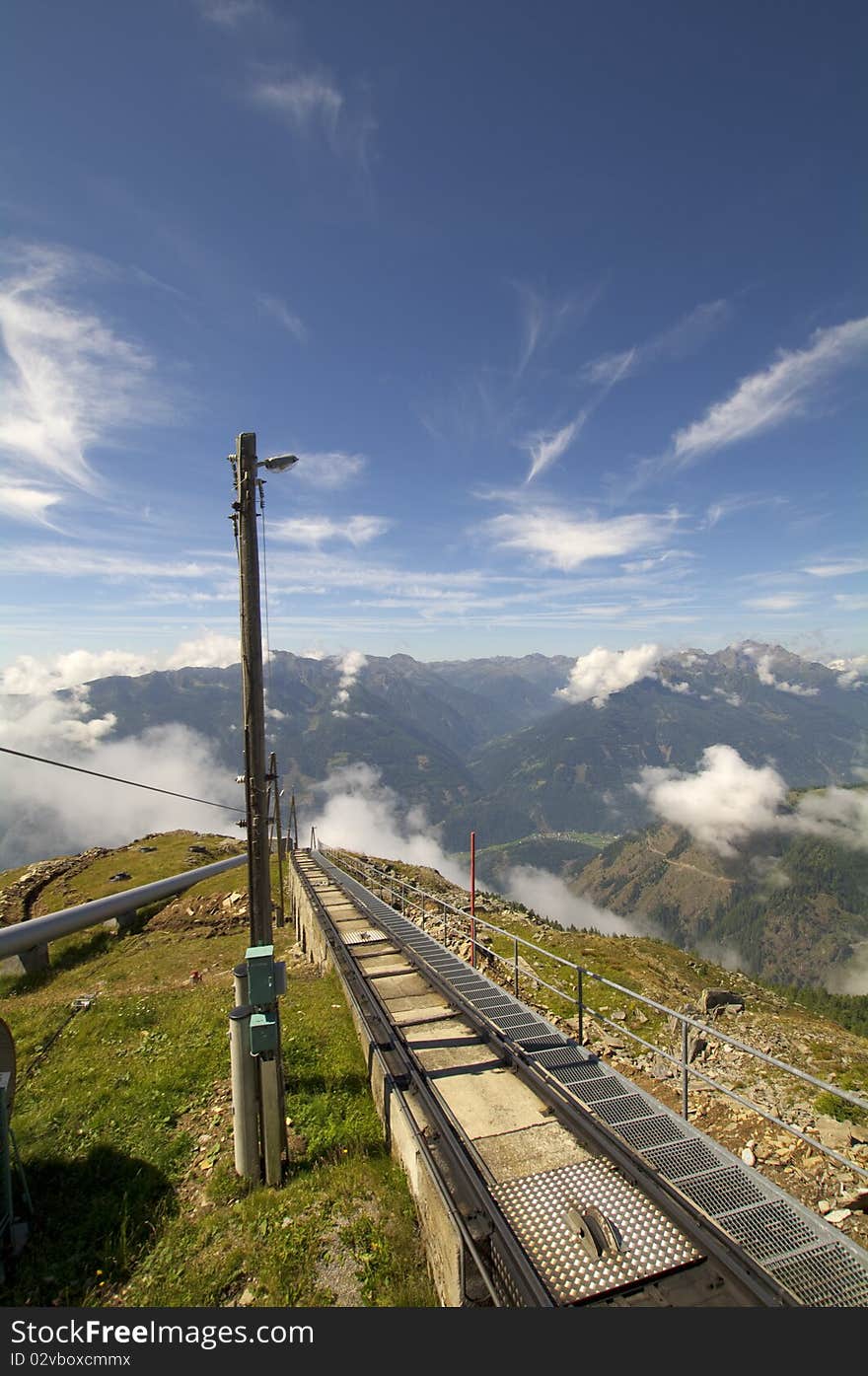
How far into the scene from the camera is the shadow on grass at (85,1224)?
22.5ft

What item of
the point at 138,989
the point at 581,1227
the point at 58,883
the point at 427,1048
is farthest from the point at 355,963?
the point at 58,883

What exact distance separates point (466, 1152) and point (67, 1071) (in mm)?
10152

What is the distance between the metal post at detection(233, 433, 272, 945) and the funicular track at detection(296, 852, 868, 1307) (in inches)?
159

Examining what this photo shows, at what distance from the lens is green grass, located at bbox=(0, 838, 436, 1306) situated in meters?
6.68

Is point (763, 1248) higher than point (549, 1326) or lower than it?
lower

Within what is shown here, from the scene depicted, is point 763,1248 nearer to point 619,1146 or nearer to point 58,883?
point 619,1146

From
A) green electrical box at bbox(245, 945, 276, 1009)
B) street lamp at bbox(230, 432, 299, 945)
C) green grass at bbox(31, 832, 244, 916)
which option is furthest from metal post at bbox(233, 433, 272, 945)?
green grass at bbox(31, 832, 244, 916)

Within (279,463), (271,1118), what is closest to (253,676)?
(279,463)

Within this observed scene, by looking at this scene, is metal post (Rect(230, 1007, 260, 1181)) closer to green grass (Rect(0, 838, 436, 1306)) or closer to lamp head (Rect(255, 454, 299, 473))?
green grass (Rect(0, 838, 436, 1306))

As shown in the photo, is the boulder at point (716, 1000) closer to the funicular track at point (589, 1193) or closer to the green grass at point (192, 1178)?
the funicular track at point (589, 1193)

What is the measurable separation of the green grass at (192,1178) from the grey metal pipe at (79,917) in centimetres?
1230

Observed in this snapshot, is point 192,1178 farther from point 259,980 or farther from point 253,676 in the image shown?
point 253,676

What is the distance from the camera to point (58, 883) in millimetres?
58625

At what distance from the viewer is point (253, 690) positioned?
9.08m
